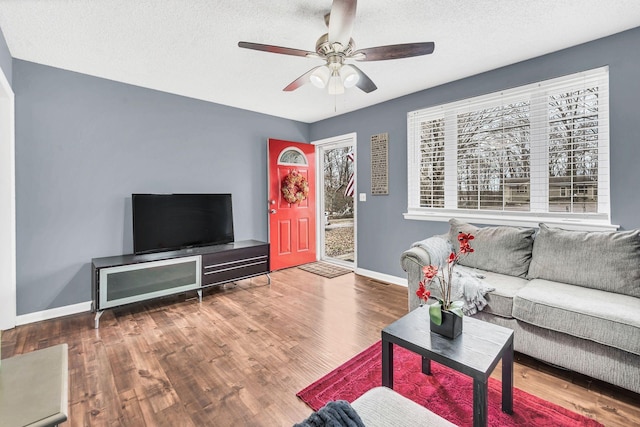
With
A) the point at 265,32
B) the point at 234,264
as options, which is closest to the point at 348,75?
the point at 265,32

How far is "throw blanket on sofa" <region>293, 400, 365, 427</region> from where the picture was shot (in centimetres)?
76

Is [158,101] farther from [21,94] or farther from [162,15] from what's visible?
[162,15]

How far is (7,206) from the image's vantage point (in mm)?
2684

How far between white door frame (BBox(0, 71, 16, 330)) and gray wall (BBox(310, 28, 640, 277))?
3.72 m

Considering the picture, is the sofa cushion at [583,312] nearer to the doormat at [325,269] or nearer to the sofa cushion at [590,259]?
the sofa cushion at [590,259]

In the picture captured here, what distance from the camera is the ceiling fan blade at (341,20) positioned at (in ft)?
5.21

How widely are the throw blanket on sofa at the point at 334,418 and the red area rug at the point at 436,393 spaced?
3.58 feet

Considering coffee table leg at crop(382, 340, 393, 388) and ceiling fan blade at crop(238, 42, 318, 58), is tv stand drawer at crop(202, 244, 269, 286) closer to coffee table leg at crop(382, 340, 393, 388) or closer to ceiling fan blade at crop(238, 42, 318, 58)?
ceiling fan blade at crop(238, 42, 318, 58)

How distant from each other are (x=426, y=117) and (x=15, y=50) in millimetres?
4112

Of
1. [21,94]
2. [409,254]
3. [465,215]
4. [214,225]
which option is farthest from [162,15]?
[465,215]

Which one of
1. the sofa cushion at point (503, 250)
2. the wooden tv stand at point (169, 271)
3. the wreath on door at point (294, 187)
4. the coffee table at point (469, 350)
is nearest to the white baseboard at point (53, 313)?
the wooden tv stand at point (169, 271)

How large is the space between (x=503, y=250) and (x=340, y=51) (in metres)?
Result: 2.16

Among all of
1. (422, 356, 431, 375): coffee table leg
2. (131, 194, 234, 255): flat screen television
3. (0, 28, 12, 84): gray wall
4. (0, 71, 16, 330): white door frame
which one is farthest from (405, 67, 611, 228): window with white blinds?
(0, 71, 16, 330): white door frame

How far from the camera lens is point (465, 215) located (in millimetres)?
3363
